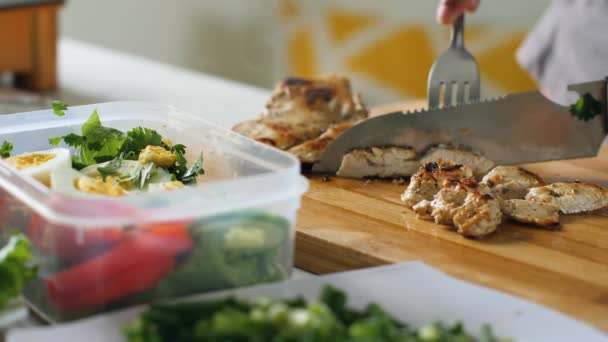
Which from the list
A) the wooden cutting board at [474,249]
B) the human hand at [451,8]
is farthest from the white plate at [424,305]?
the human hand at [451,8]

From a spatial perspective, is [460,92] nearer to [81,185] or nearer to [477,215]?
[477,215]

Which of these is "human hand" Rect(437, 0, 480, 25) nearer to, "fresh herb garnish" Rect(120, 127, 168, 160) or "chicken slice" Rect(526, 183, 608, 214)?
"chicken slice" Rect(526, 183, 608, 214)

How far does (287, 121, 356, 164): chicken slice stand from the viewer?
2.33m

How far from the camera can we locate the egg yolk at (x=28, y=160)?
1662mm

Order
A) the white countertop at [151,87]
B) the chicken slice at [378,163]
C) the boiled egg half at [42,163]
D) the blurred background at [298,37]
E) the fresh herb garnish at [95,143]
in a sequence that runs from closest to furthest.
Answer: the boiled egg half at [42,163] → the fresh herb garnish at [95,143] → the chicken slice at [378,163] → the white countertop at [151,87] → the blurred background at [298,37]

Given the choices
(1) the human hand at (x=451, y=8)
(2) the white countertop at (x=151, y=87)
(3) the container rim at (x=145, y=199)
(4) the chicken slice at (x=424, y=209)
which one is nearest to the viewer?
(3) the container rim at (x=145, y=199)

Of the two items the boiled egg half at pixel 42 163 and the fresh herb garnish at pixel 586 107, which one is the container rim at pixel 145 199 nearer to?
the boiled egg half at pixel 42 163

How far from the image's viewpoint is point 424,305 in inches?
57.8

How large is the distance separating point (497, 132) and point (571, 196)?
0.35 m

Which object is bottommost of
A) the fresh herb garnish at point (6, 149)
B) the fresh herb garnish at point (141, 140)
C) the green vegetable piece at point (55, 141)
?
the fresh herb garnish at point (6, 149)

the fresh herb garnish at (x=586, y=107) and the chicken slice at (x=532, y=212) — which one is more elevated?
the fresh herb garnish at (x=586, y=107)

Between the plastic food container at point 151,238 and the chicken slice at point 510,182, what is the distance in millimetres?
715

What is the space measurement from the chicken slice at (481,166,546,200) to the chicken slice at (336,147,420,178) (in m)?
0.22

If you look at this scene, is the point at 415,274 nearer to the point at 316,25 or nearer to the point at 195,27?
the point at 316,25
